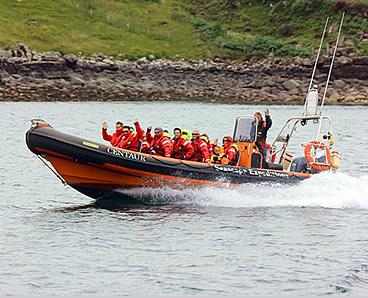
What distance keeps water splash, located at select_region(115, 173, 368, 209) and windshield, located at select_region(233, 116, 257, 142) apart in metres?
1.06

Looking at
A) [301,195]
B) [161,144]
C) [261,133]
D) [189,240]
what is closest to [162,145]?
[161,144]

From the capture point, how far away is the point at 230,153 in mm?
12016

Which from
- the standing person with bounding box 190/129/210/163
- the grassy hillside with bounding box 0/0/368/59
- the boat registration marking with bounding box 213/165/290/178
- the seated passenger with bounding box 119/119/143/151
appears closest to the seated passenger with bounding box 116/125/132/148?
the seated passenger with bounding box 119/119/143/151

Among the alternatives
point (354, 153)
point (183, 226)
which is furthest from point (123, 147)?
point (354, 153)

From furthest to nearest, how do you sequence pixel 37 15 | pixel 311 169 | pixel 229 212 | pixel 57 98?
1. pixel 37 15
2. pixel 57 98
3. pixel 311 169
4. pixel 229 212

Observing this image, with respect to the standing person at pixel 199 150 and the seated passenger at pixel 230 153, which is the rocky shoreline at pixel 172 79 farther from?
the seated passenger at pixel 230 153

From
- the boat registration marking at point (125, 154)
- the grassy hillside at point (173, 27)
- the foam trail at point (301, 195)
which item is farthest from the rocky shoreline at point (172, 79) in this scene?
the foam trail at point (301, 195)

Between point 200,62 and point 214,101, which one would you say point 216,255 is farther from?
point 200,62

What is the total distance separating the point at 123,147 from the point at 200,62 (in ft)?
135

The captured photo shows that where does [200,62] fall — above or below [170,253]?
above

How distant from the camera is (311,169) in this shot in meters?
12.7

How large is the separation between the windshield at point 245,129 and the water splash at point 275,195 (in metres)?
1.06

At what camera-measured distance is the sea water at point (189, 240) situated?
7641mm

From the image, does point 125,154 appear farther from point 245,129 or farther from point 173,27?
point 173,27
